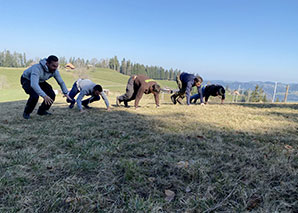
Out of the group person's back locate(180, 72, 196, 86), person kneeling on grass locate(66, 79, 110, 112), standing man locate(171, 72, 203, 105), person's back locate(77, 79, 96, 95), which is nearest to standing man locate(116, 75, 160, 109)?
person kneeling on grass locate(66, 79, 110, 112)

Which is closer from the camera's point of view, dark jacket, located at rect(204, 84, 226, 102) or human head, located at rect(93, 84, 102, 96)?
human head, located at rect(93, 84, 102, 96)

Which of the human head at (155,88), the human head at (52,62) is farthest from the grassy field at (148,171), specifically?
the human head at (155,88)

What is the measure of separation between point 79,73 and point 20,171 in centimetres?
6480

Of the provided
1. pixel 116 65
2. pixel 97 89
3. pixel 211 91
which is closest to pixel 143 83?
pixel 97 89

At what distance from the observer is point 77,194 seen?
1.60m

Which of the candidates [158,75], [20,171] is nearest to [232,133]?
[20,171]

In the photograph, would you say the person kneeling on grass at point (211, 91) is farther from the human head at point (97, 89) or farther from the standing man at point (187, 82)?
the human head at point (97, 89)

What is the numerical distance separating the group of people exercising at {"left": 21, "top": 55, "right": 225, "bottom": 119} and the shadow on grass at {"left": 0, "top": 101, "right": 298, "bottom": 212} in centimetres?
178

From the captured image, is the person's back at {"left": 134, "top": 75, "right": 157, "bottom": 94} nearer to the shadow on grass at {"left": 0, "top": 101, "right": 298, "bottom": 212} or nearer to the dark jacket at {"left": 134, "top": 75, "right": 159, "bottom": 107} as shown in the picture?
the dark jacket at {"left": 134, "top": 75, "right": 159, "bottom": 107}

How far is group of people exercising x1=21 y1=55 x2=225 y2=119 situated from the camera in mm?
4609

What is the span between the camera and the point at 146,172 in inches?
79.1

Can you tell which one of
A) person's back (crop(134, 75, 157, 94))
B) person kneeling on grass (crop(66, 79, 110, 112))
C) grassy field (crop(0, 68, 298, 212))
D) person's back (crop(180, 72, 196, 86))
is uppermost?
person's back (crop(180, 72, 196, 86))

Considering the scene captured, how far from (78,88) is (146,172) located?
5.44 m

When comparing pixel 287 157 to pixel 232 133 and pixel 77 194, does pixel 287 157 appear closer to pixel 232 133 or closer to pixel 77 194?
pixel 232 133
